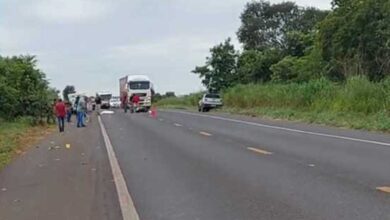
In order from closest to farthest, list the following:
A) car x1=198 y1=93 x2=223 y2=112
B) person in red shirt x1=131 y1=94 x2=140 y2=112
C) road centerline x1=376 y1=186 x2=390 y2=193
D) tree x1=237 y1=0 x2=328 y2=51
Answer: road centerline x1=376 y1=186 x2=390 y2=193
person in red shirt x1=131 y1=94 x2=140 y2=112
car x1=198 y1=93 x2=223 y2=112
tree x1=237 y1=0 x2=328 y2=51

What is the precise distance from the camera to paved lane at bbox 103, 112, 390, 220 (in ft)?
27.7

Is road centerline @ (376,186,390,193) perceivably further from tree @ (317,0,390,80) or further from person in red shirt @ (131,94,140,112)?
person in red shirt @ (131,94,140,112)

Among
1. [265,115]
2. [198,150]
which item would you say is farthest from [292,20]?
[198,150]

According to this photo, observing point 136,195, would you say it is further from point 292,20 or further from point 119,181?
point 292,20

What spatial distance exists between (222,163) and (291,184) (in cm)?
364

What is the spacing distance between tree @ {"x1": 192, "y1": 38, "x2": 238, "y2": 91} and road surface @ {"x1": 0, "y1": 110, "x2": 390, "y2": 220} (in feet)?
203

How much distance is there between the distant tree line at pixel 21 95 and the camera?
1479 inches

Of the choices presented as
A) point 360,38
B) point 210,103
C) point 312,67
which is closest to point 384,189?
point 360,38

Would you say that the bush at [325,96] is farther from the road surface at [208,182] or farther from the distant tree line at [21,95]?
the distant tree line at [21,95]

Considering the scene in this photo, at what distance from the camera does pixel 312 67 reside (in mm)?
59000

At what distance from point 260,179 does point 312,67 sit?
160 feet

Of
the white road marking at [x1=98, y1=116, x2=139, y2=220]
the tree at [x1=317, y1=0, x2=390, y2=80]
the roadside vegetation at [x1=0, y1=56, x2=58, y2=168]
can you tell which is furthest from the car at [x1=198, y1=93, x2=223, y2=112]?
the white road marking at [x1=98, y1=116, x2=139, y2=220]

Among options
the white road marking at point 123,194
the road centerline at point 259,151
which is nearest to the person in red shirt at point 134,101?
the road centerline at point 259,151

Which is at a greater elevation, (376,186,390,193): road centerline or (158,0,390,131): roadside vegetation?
(158,0,390,131): roadside vegetation
